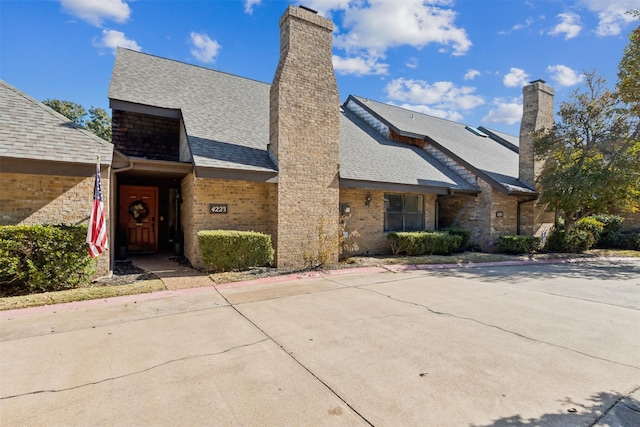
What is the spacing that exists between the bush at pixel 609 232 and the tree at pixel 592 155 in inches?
134

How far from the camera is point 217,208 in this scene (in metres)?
9.40

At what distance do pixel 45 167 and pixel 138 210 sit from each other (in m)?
5.83

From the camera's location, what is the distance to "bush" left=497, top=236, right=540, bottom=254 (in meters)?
13.8

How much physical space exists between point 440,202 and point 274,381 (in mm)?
14188

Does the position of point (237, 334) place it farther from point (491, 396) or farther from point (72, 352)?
point (491, 396)

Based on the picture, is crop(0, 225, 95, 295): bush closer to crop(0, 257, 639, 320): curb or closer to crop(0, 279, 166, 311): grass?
crop(0, 279, 166, 311): grass

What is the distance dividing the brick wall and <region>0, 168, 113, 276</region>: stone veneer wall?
4.18 metres

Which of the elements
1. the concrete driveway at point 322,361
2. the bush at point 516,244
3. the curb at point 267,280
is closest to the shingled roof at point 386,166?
the bush at point 516,244

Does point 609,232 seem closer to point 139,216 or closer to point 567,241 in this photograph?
point 567,241

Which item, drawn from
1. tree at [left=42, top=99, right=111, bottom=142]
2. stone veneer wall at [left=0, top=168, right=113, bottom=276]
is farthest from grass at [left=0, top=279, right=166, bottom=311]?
tree at [left=42, top=99, right=111, bottom=142]

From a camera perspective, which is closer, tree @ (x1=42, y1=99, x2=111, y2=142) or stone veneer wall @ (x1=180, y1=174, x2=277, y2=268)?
stone veneer wall @ (x1=180, y1=174, x2=277, y2=268)

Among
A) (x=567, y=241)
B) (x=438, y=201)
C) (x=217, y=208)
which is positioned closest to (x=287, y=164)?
(x=217, y=208)

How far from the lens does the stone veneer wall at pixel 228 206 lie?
9219 millimetres

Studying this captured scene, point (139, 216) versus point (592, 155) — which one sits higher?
point (592, 155)
